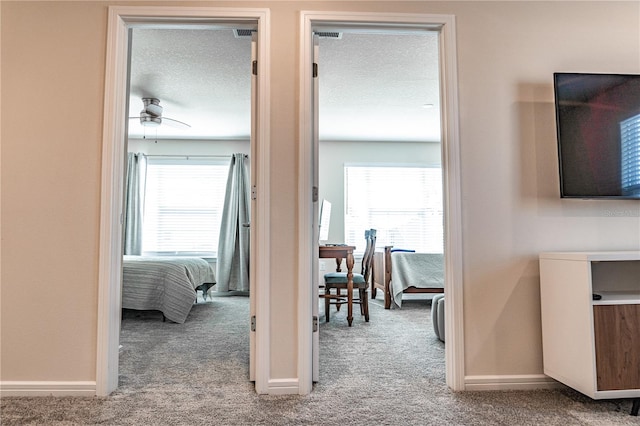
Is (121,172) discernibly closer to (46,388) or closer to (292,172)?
(292,172)

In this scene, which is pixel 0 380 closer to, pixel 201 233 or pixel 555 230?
pixel 555 230

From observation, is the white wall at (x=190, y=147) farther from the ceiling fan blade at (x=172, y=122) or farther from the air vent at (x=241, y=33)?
the air vent at (x=241, y=33)

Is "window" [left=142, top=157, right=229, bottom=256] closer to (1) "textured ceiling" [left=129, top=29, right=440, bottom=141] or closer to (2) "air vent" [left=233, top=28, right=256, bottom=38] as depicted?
(1) "textured ceiling" [left=129, top=29, right=440, bottom=141]

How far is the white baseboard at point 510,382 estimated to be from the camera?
1971 millimetres

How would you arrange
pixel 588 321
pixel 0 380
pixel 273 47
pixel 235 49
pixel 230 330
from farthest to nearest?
pixel 230 330 → pixel 235 49 → pixel 273 47 → pixel 0 380 → pixel 588 321

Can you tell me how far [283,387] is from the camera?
1.94 m

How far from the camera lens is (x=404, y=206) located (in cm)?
607

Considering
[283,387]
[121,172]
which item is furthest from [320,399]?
[121,172]

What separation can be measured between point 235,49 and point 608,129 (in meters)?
2.54

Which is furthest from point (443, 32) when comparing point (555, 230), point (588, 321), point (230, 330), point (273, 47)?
point (230, 330)

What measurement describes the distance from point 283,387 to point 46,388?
1.13 meters

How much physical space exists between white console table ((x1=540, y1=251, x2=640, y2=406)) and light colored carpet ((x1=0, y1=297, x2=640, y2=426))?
0.46 ft

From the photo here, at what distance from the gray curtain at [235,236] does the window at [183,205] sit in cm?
17

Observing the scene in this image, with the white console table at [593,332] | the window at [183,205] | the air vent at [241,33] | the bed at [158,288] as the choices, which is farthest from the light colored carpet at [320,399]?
the window at [183,205]
